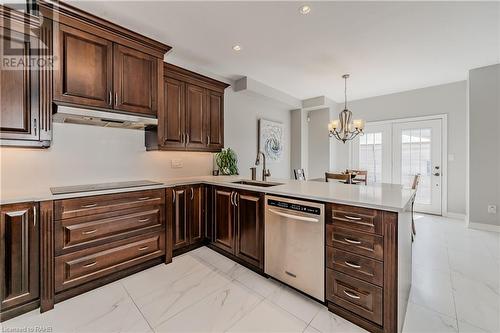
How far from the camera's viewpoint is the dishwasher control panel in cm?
173

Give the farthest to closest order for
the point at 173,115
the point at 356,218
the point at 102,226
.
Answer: the point at 173,115 → the point at 102,226 → the point at 356,218

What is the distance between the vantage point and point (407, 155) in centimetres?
493

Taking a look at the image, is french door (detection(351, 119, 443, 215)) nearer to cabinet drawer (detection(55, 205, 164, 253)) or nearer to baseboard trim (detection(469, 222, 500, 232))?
baseboard trim (detection(469, 222, 500, 232))

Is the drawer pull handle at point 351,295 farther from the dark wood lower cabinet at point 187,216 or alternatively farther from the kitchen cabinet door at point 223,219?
the dark wood lower cabinet at point 187,216

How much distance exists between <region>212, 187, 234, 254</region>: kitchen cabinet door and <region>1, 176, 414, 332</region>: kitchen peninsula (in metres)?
0.01

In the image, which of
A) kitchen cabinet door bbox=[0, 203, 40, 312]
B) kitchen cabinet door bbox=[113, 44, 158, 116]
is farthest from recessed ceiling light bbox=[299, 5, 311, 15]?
kitchen cabinet door bbox=[0, 203, 40, 312]

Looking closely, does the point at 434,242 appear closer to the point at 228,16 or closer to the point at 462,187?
the point at 462,187

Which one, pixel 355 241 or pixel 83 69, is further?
pixel 83 69

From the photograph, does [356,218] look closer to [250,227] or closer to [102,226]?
[250,227]

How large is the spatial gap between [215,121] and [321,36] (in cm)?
182

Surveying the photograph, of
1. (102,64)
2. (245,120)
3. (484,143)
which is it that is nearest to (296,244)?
(102,64)

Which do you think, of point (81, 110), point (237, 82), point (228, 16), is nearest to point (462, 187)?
point (237, 82)

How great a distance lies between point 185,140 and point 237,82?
5.69 feet

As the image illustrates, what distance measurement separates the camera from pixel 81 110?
6.60 ft
